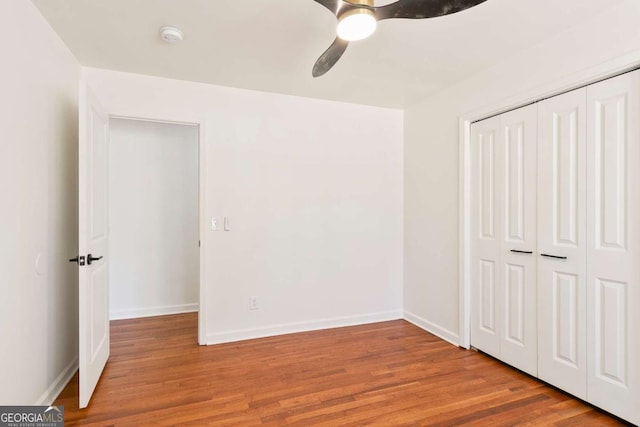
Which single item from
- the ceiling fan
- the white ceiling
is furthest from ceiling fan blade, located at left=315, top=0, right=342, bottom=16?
the white ceiling

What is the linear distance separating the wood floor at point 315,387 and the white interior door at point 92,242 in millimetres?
246

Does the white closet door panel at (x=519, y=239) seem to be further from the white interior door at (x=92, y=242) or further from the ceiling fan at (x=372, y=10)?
the white interior door at (x=92, y=242)

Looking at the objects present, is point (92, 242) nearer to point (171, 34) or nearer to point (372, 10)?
point (171, 34)

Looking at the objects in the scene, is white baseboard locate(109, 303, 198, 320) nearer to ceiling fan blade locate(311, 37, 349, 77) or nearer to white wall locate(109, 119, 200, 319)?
white wall locate(109, 119, 200, 319)

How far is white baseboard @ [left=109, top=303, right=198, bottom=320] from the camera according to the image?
12.7 ft

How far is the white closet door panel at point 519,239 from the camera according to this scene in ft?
8.06

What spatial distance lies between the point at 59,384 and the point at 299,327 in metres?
1.93

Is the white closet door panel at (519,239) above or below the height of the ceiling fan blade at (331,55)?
below

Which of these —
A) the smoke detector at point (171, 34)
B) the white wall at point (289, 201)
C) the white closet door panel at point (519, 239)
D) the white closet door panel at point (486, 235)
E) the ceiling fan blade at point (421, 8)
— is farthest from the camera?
the white wall at point (289, 201)

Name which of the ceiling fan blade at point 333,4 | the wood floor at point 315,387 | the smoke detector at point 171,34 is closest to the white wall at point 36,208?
the wood floor at point 315,387

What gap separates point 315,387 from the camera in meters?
2.35

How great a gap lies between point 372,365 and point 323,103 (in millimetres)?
2513

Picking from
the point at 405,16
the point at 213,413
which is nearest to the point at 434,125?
the point at 405,16

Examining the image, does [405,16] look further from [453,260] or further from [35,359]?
[35,359]
